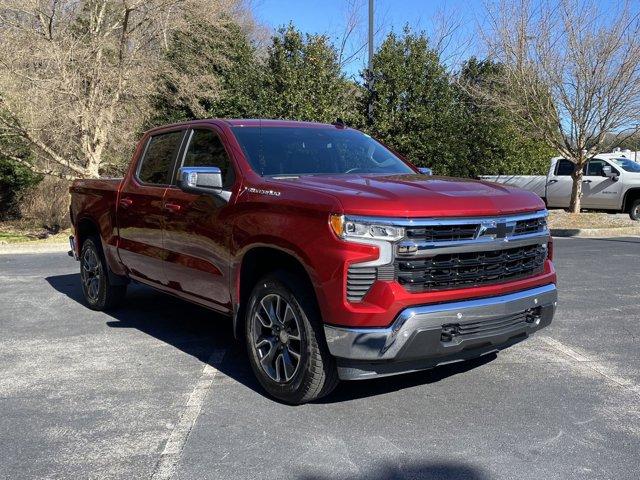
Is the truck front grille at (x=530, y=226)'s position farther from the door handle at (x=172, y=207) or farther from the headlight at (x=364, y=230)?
the door handle at (x=172, y=207)

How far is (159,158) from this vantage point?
5973 mm

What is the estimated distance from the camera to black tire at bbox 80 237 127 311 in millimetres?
6836

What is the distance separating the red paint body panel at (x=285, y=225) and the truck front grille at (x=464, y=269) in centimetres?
5

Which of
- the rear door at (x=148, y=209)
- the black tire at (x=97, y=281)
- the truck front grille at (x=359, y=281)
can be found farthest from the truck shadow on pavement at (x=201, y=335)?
the truck front grille at (x=359, y=281)

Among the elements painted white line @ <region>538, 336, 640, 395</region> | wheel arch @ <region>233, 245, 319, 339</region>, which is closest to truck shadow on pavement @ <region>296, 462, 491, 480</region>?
wheel arch @ <region>233, 245, 319, 339</region>

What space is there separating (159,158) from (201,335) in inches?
67.5

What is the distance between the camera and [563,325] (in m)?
6.21

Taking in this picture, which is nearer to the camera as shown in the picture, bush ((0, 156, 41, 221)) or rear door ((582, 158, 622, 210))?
rear door ((582, 158, 622, 210))

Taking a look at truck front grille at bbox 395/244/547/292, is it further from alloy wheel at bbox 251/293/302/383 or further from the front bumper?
alloy wheel at bbox 251/293/302/383

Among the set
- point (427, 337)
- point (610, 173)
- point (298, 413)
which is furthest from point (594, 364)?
point (610, 173)

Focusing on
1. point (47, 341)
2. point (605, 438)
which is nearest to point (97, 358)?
point (47, 341)

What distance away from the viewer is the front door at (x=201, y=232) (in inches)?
184

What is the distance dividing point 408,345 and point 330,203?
3.07 feet

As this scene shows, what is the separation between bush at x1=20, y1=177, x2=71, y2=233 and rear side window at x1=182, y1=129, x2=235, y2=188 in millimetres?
14843
